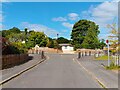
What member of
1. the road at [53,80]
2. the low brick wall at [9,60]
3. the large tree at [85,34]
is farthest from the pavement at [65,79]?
the large tree at [85,34]

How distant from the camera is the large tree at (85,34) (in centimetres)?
10219

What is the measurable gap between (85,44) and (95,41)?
153 inches

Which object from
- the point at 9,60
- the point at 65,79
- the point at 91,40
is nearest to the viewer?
the point at 65,79

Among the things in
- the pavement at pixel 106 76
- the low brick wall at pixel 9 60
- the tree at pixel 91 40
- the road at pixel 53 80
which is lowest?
the road at pixel 53 80

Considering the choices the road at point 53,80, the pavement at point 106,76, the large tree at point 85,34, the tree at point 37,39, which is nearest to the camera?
the road at point 53,80

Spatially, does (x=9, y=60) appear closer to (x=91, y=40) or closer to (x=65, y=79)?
(x=65, y=79)

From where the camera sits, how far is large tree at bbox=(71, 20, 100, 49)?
102m

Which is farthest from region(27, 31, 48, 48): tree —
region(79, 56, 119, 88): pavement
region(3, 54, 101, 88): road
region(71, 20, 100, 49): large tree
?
region(3, 54, 101, 88): road

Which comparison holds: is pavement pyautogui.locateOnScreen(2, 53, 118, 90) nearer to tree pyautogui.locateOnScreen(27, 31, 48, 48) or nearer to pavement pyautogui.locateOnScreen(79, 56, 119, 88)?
pavement pyautogui.locateOnScreen(79, 56, 119, 88)

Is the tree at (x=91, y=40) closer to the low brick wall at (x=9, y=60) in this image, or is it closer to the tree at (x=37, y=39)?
the tree at (x=37, y=39)

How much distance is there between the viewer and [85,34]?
113 meters

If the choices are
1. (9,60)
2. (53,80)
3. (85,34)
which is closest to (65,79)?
(53,80)

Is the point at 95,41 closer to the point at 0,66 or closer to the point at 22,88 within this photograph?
the point at 0,66

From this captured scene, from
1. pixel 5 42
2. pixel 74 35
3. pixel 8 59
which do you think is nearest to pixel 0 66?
pixel 8 59
